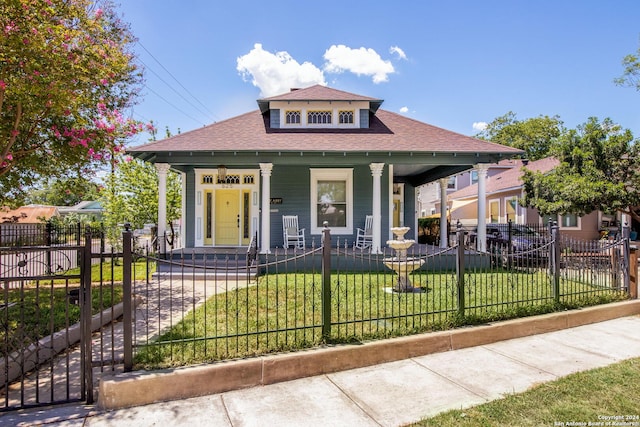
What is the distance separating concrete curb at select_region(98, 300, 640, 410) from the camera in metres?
3.45

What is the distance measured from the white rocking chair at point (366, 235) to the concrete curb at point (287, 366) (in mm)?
6711

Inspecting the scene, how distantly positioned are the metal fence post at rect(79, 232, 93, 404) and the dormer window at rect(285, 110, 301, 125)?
999cm

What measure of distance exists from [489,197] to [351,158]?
1672 centimetres

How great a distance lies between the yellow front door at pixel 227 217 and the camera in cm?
1266

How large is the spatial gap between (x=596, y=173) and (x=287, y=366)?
14.5 m

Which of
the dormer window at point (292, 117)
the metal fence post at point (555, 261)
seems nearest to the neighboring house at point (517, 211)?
the dormer window at point (292, 117)

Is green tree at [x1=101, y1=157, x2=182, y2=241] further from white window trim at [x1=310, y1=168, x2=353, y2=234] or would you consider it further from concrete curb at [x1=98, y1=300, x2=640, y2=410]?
concrete curb at [x1=98, y1=300, x2=640, y2=410]

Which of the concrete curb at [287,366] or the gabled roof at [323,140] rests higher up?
the gabled roof at [323,140]

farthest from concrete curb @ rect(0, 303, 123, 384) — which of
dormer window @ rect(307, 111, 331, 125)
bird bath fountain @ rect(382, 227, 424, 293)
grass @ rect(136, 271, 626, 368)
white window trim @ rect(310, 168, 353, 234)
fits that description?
dormer window @ rect(307, 111, 331, 125)

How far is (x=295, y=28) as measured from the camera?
1261cm

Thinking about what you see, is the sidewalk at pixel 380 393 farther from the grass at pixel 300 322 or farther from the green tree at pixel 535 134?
the green tree at pixel 535 134

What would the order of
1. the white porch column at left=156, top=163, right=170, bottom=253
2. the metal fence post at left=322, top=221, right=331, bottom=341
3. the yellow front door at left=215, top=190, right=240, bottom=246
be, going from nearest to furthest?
the metal fence post at left=322, top=221, right=331, bottom=341
the white porch column at left=156, top=163, right=170, bottom=253
the yellow front door at left=215, top=190, right=240, bottom=246

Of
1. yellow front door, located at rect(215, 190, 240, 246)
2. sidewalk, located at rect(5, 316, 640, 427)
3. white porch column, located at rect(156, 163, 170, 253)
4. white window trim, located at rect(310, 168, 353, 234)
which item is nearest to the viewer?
sidewalk, located at rect(5, 316, 640, 427)

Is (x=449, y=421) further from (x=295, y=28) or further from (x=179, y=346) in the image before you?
(x=295, y=28)
